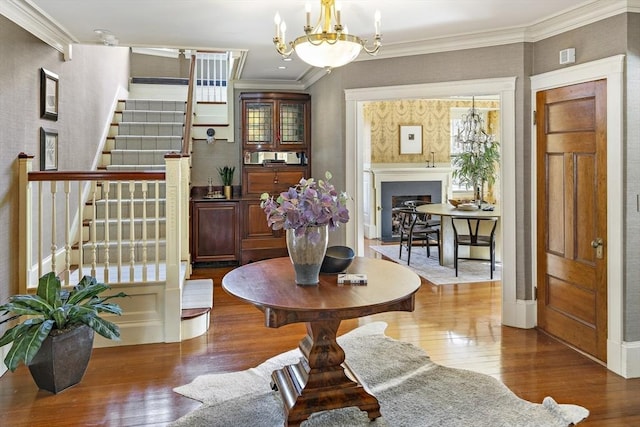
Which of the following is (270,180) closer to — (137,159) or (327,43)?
(137,159)

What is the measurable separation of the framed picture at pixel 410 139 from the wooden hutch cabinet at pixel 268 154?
300cm

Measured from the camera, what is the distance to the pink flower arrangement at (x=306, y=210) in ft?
7.63

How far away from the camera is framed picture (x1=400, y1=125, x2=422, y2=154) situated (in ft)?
29.4

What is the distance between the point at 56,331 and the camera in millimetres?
2922

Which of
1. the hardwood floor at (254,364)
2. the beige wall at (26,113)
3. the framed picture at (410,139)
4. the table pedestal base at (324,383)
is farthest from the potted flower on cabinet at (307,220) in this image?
the framed picture at (410,139)

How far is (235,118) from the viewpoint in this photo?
22.4 feet

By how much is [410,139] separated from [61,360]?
7318mm

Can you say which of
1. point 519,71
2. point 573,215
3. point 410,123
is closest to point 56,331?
point 573,215

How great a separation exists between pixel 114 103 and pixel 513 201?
17.8 feet

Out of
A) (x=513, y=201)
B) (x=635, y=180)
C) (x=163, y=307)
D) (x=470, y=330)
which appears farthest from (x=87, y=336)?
(x=635, y=180)

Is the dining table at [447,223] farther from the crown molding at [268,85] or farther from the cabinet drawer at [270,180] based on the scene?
the crown molding at [268,85]

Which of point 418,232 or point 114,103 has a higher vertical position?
point 114,103

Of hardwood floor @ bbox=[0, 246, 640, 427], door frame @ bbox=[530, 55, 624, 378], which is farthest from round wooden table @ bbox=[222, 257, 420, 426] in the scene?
door frame @ bbox=[530, 55, 624, 378]

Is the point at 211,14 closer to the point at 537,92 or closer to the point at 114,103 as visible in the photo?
the point at 537,92
